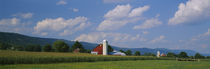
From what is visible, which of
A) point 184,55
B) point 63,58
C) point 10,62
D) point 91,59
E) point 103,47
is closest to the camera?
point 10,62

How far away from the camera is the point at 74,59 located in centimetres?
4728

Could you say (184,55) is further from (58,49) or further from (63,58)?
(63,58)

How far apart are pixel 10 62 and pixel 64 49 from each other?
67864 millimetres

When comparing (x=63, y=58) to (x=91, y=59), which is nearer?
(x=63, y=58)

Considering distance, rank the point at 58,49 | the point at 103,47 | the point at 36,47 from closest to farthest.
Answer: the point at 103,47 → the point at 58,49 → the point at 36,47

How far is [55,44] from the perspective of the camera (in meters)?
101

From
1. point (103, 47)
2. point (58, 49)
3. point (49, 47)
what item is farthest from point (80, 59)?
point (49, 47)

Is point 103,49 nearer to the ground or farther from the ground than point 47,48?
nearer to the ground

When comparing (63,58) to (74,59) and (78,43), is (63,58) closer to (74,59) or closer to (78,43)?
(74,59)

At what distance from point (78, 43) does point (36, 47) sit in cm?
2104

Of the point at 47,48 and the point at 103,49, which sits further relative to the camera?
the point at 47,48

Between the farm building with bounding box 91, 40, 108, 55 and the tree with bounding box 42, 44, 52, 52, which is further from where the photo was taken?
the tree with bounding box 42, 44, 52, 52

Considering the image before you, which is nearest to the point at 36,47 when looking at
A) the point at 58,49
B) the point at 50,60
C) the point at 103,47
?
the point at 58,49

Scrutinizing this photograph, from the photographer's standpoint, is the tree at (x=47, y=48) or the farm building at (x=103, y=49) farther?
the tree at (x=47, y=48)
